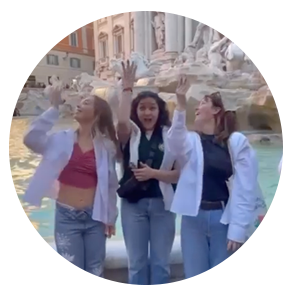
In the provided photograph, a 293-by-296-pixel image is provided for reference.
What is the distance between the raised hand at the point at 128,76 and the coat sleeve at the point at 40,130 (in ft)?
0.92

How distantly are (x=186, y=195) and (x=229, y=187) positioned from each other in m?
0.16

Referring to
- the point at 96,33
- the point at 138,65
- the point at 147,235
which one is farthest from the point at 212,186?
the point at 96,33

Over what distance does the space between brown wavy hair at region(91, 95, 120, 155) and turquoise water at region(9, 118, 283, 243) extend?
12cm

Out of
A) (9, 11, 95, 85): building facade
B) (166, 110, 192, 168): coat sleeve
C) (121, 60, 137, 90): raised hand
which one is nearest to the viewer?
(166, 110, 192, 168): coat sleeve

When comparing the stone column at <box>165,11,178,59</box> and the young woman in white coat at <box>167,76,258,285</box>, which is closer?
the young woman in white coat at <box>167,76,258,285</box>

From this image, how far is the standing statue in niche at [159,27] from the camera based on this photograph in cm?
158

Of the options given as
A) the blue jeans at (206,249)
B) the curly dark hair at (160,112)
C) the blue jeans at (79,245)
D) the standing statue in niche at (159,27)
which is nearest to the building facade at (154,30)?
the standing statue in niche at (159,27)

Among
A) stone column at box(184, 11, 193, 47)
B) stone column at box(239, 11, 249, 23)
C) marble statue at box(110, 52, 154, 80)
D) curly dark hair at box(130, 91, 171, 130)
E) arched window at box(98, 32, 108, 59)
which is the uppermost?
stone column at box(239, 11, 249, 23)

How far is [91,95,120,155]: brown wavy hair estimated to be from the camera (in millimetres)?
1408

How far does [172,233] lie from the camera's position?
1420 millimetres

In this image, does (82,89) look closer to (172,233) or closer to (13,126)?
(13,126)

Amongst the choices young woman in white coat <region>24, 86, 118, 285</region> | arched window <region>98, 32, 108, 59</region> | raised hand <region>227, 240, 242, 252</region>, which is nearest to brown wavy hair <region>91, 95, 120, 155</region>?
young woman in white coat <region>24, 86, 118, 285</region>

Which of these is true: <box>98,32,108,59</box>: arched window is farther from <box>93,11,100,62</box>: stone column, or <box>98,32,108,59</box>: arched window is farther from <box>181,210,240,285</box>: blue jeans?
<box>181,210,240,285</box>: blue jeans

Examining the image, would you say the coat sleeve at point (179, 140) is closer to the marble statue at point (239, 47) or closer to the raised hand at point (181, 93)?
the raised hand at point (181, 93)
